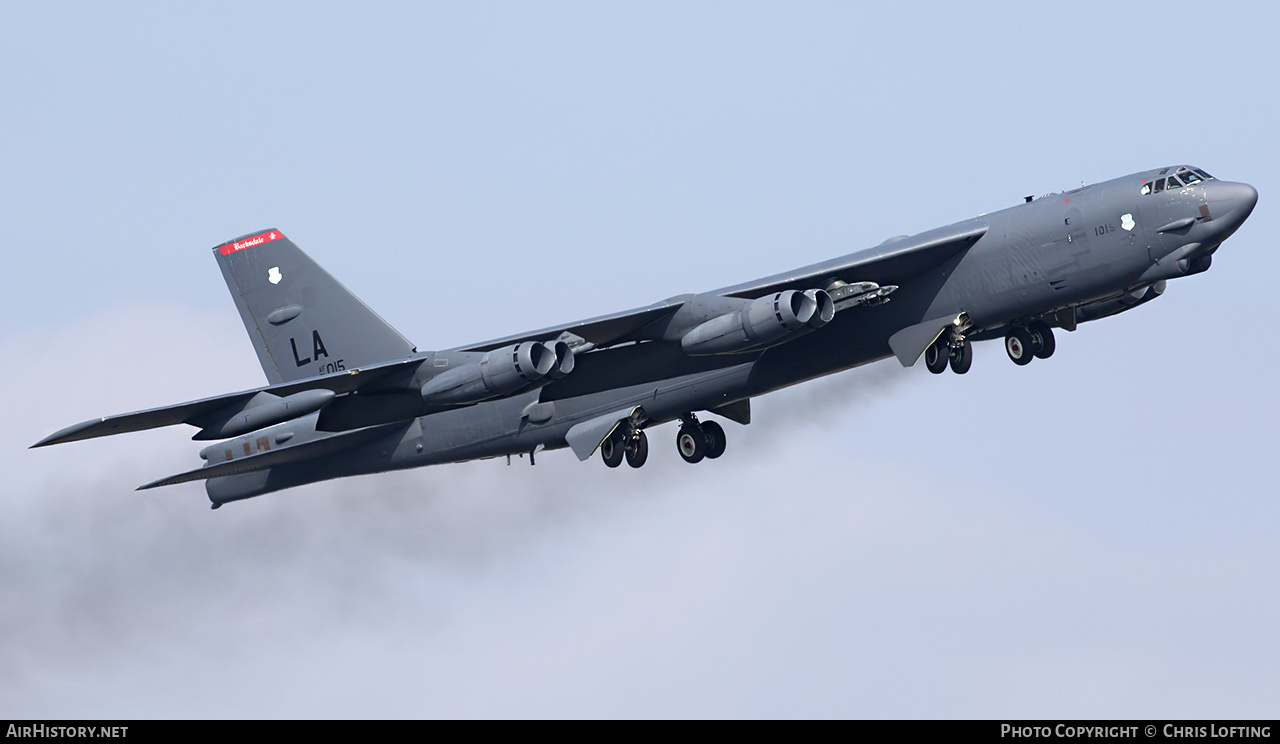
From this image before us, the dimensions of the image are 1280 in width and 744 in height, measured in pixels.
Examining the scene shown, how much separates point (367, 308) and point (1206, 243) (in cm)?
1617

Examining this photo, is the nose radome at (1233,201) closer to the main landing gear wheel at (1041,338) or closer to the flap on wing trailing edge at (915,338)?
the main landing gear wheel at (1041,338)

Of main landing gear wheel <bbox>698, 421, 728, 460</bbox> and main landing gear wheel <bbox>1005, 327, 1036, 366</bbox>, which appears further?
main landing gear wheel <bbox>698, 421, 728, 460</bbox>

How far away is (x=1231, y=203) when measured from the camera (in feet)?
80.8

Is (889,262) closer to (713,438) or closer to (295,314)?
(713,438)

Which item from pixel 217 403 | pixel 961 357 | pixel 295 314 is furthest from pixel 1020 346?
pixel 295 314

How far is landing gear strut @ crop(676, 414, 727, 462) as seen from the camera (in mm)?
32406

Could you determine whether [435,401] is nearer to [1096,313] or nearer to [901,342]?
[901,342]

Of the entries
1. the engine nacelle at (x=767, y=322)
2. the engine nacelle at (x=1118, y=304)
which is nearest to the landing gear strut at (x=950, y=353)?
the engine nacelle at (x=767, y=322)

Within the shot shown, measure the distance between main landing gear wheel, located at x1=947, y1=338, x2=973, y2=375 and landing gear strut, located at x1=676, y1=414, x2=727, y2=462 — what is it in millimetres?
6849

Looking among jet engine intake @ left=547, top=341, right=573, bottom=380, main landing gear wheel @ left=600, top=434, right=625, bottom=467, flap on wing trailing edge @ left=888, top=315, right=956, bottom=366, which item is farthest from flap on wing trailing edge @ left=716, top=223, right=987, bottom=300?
main landing gear wheel @ left=600, top=434, right=625, bottom=467

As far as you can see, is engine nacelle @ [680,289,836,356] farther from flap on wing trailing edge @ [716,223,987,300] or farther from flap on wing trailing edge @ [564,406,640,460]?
flap on wing trailing edge @ [564,406,640,460]
